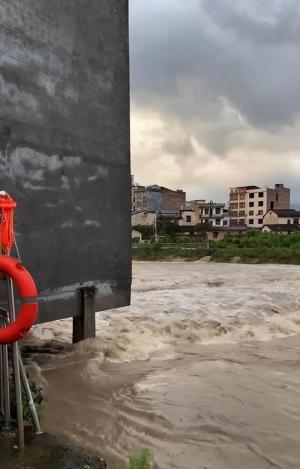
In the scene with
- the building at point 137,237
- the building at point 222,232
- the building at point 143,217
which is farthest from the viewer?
the building at point 143,217

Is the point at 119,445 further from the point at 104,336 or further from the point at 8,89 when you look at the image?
the point at 104,336

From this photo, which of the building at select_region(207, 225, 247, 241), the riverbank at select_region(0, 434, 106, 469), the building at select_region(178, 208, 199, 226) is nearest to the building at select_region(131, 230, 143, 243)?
the building at select_region(207, 225, 247, 241)

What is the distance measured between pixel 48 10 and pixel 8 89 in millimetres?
1436

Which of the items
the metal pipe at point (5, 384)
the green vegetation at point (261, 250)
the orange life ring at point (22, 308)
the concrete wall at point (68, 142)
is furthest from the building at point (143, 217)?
the orange life ring at point (22, 308)

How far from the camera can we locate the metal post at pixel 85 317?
7361 millimetres

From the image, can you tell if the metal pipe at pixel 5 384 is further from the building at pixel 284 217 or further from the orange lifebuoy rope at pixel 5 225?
the building at pixel 284 217

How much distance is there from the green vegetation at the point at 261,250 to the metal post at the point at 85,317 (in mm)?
31350

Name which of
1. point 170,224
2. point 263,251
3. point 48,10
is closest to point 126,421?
point 48,10

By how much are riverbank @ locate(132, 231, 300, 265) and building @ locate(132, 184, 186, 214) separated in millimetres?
32092

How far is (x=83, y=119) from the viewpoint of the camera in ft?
23.0

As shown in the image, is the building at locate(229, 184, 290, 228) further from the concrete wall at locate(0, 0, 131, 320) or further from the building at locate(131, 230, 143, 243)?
the concrete wall at locate(0, 0, 131, 320)

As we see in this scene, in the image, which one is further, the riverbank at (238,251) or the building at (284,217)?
the building at (284,217)

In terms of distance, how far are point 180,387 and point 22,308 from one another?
406 cm

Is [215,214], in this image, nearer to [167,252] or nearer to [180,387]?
[167,252]
